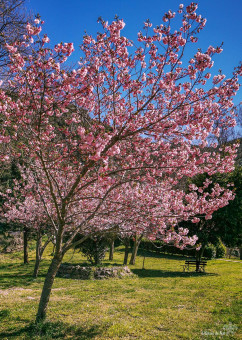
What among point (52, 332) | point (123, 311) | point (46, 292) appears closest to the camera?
point (52, 332)

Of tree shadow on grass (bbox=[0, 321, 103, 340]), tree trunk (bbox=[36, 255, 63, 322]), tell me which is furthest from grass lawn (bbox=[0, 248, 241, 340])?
tree trunk (bbox=[36, 255, 63, 322])

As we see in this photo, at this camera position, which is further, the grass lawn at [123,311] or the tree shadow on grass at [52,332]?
the grass lawn at [123,311]

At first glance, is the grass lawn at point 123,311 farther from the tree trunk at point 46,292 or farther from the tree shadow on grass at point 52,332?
the tree trunk at point 46,292

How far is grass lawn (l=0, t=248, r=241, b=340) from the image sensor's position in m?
5.80

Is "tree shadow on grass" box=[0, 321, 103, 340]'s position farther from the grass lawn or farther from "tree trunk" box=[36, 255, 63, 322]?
"tree trunk" box=[36, 255, 63, 322]

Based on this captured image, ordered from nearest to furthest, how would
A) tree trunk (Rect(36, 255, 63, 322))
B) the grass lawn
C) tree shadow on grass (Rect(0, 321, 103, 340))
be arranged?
tree shadow on grass (Rect(0, 321, 103, 340)) < the grass lawn < tree trunk (Rect(36, 255, 63, 322))

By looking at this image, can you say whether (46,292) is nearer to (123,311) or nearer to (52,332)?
(52,332)

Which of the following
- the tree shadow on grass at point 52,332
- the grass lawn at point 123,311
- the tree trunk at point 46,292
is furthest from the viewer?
the tree trunk at point 46,292

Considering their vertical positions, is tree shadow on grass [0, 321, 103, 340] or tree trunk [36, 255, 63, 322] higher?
tree trunk [36, 255, 63, 322]

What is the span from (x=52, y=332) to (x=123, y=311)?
8.43 ft

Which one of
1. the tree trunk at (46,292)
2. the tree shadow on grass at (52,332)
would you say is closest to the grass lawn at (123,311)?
the tree shadow on grass at (52,332)

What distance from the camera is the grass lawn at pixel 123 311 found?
5801 mm

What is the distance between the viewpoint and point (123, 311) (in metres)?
7.56

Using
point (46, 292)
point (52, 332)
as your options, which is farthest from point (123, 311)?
point (46, 292)
